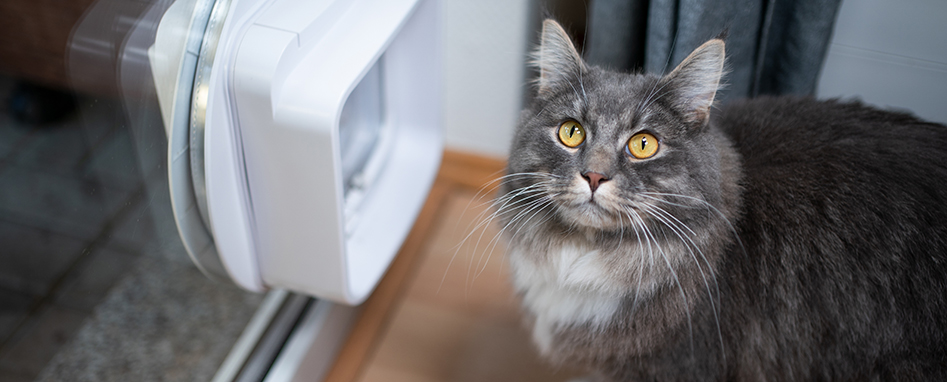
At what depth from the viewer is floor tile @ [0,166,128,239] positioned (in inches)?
27.0

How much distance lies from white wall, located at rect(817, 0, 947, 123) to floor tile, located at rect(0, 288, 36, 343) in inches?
55.8

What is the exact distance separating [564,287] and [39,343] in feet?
2.33

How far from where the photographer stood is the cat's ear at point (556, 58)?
867 mm

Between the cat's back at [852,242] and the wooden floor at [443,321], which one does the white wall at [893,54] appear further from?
the wooden floor at [443,321]

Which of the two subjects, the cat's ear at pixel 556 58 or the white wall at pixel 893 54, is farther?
the white wall at pixel 893 54

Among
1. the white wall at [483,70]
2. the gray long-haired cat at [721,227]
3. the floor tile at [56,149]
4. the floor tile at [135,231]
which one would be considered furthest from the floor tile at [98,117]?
the white wall at [483,70]

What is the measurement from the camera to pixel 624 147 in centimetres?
82

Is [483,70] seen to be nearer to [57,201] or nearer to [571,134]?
[571,134]

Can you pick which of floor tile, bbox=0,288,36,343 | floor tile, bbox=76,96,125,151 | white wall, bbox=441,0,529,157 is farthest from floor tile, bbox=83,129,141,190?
white wall, bbox=441,0,529,157

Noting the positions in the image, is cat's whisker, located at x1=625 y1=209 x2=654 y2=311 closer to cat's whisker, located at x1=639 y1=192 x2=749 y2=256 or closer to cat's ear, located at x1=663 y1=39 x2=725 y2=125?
cat's whisker, located at x1=639 y1=192 x2=749 y2=256

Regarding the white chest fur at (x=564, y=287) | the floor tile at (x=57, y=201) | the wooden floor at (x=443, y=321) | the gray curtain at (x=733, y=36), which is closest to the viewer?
the floor tile at (x=57, y=201)

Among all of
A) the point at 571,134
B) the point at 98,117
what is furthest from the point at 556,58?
the point at 98,117

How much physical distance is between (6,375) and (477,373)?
85 centimetres

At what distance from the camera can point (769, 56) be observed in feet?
4.05
